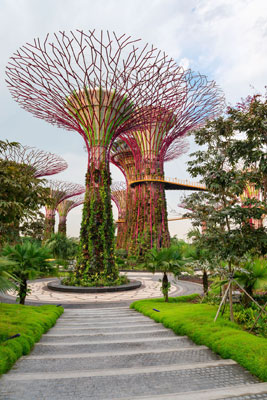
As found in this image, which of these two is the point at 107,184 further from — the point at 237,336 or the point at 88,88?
the point at 237,336

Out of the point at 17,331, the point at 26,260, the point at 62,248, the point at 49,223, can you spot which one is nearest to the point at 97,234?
the point at 26,260

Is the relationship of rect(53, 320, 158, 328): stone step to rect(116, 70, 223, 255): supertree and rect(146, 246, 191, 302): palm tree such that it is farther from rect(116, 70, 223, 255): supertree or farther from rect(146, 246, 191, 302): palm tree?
rect(116, 70, 223, 255): supertree

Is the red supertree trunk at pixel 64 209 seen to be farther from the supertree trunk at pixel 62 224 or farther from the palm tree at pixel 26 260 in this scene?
the palm tree at pixel 26 260

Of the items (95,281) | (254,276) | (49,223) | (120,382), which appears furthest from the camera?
(49,223)

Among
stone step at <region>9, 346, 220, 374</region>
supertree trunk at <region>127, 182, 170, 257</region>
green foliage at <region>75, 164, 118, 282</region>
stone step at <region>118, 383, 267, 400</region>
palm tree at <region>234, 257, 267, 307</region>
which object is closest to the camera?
stone step at <region>118, 383, 267, 400</region>

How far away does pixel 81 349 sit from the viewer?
3.73 m

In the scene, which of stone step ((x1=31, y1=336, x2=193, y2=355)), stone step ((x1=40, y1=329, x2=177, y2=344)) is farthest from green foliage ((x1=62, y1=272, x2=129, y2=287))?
stone step ((x1=31, y1=336, x2=193, y2=355))

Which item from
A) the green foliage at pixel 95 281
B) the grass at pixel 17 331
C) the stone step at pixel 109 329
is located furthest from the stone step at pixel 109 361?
the green foliage at pixel 95 281

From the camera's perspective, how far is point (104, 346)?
12.6ft

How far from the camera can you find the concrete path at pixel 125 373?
2.39 m

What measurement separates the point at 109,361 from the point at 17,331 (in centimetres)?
169

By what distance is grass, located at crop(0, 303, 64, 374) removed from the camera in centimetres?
310

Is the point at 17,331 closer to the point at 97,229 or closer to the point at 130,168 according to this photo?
the point at 97,229

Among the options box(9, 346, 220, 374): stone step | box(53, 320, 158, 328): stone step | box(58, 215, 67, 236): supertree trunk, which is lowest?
box(53, 320, 158, 328): stone step
